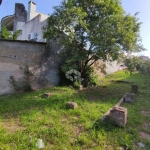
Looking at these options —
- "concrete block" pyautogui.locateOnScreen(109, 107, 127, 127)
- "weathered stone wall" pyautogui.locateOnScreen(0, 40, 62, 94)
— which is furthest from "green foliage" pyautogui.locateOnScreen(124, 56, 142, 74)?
"concrete block" pyautogui.locateOnScreen(109, 107, 127, 127)

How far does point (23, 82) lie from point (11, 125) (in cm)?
389

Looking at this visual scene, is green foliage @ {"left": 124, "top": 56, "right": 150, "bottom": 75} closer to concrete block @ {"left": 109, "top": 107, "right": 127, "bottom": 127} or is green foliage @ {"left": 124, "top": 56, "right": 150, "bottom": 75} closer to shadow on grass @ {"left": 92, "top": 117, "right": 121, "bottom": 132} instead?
concrete block @ {"left": 109, "top": 107, "right": 127, "bottom": 127}

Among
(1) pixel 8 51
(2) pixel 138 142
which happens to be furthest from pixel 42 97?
(2) pixel 138 142

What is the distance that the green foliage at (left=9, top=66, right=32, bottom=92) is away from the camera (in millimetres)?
6954

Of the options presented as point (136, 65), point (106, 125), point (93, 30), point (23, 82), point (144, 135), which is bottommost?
point (144, 135)

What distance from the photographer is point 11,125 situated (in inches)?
143

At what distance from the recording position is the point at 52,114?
14.2 ft

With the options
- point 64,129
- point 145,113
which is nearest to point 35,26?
point 64,129

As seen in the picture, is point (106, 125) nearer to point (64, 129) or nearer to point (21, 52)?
point (64, 129)

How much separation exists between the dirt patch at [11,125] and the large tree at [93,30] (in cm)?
488

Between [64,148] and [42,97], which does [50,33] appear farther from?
[64,148]

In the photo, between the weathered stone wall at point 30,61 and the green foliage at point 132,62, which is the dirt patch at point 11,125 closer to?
the weathered stone wall at point 30,61

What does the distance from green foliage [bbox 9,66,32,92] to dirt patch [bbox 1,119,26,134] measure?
11.0ft

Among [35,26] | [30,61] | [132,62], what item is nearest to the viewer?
[30,61]
